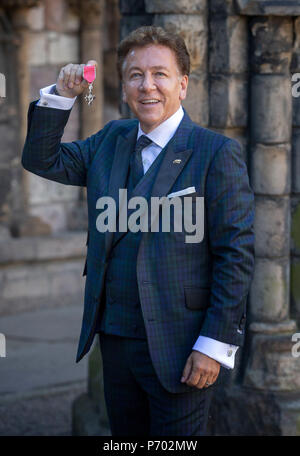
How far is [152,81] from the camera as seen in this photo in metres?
3.04

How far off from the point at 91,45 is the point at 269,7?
13.3 ft

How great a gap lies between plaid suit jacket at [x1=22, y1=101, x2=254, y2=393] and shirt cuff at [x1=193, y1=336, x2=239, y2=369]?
0.06 ft

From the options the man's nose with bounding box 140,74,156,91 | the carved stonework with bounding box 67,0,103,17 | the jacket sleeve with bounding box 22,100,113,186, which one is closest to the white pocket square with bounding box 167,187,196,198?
the man's nose with bounding box 140,74,156,91

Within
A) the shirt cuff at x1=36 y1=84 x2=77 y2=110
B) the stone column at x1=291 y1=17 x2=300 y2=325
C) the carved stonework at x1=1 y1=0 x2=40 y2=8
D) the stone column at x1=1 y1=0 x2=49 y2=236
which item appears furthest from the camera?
the stone column at x1=1 y1=0 x2=49 y2=236

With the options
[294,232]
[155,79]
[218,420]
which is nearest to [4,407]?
[218,420]

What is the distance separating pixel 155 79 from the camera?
3051 millimetres

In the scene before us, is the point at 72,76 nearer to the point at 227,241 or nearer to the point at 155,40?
the point at 155,40

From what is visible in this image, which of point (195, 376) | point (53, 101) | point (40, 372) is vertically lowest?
point (40, 372)

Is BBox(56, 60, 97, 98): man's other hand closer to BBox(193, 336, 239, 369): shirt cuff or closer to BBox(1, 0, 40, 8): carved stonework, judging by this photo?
BBox(193, 336, 239, 369): shirt cuff

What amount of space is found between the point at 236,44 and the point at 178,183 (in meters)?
1.26

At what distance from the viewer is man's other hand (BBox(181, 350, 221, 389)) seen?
299 centimetres

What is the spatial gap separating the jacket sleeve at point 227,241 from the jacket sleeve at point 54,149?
21.2 inches

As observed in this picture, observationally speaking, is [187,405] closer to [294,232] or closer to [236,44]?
[294,232]

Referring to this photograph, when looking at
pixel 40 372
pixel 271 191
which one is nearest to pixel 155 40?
pixel 271 191
